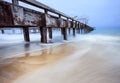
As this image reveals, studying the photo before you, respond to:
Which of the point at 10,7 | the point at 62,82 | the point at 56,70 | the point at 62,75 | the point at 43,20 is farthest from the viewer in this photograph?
the point at 43,20

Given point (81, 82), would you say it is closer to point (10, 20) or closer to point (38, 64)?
point (38, 64)

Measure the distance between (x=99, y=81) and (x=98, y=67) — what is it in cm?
50

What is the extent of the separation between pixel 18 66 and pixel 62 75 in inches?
30.0

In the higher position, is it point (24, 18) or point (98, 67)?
point (24, 18)

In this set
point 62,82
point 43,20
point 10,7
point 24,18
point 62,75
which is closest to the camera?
point 62,82

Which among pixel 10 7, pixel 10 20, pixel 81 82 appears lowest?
pixel 81 82

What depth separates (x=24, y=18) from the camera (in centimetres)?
316

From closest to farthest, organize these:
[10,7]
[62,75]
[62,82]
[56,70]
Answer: [62,82] → [62,75] → [56,70] → [10,7]

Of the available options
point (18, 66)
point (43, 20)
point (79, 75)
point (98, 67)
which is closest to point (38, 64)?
point (18, 66)

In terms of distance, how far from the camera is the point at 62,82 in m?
1.59

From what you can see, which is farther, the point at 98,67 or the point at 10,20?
the point at 10,20

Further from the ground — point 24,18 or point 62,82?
point 24,18

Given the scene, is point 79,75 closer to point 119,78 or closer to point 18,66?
point 119,78

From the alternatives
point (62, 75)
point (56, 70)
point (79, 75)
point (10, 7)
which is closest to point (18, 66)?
point (56, 70)
